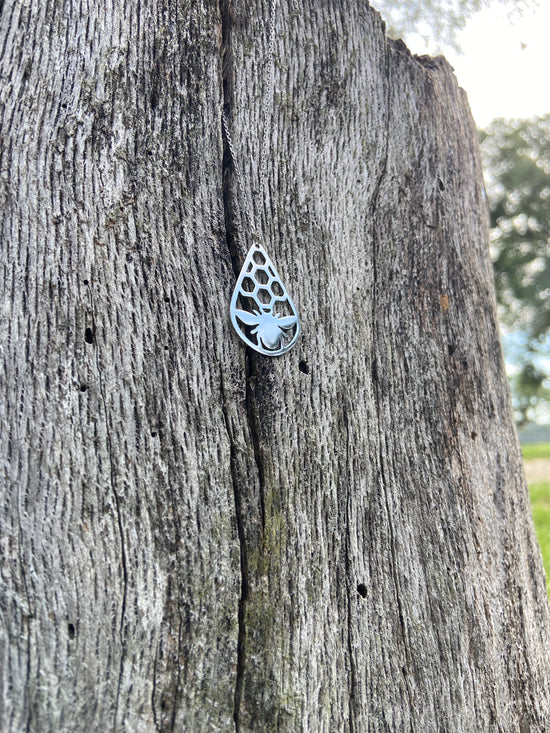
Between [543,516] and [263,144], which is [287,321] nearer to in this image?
[263,144]

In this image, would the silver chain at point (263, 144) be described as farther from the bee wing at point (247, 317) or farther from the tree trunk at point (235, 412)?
the bee wing at point (247, 317)

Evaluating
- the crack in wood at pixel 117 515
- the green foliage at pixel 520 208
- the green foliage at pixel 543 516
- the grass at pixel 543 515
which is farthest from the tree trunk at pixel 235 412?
the green foliage at pixel 520 208

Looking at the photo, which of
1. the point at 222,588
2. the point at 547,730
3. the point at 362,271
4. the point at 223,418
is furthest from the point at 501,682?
the point at 362,271

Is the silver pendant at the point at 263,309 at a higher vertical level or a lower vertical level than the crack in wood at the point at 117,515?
higher

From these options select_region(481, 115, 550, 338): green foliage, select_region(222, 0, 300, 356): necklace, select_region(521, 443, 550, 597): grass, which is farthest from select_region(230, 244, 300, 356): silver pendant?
select_region(481, 115, 550, 338): green foliage

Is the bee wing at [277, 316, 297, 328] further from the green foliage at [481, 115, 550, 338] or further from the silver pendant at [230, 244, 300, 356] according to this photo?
the green foliage at [481, 115, 550, 338]
